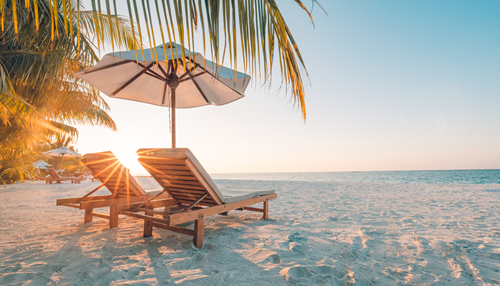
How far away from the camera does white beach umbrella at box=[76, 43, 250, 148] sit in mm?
3504

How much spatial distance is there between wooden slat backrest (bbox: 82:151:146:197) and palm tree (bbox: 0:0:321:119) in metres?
2.66

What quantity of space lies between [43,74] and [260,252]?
470 centimetres

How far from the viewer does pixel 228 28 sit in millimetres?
829

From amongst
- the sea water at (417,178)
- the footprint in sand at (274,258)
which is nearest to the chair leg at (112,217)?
the footprint in sand at (274,258)

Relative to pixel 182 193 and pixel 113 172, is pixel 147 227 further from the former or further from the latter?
pixel 113 172

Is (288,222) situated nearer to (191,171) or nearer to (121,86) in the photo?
(191,171)

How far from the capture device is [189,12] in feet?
2.43

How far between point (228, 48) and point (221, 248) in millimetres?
2237

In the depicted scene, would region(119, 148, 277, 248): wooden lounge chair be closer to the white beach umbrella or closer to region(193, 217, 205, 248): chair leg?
region(193, 217, 205, 248): chair leg

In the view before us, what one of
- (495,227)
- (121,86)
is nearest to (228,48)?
(121,86)

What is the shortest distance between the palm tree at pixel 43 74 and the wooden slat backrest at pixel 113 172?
1389mm

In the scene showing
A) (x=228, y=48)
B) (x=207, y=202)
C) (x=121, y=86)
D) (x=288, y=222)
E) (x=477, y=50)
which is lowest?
(x=288, y=222)

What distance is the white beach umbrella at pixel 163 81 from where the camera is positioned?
11.5 feet

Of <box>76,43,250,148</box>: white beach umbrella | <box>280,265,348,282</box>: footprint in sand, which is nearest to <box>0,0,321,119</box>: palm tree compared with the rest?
<box>280,265,348,282</box>: footprint in sand
